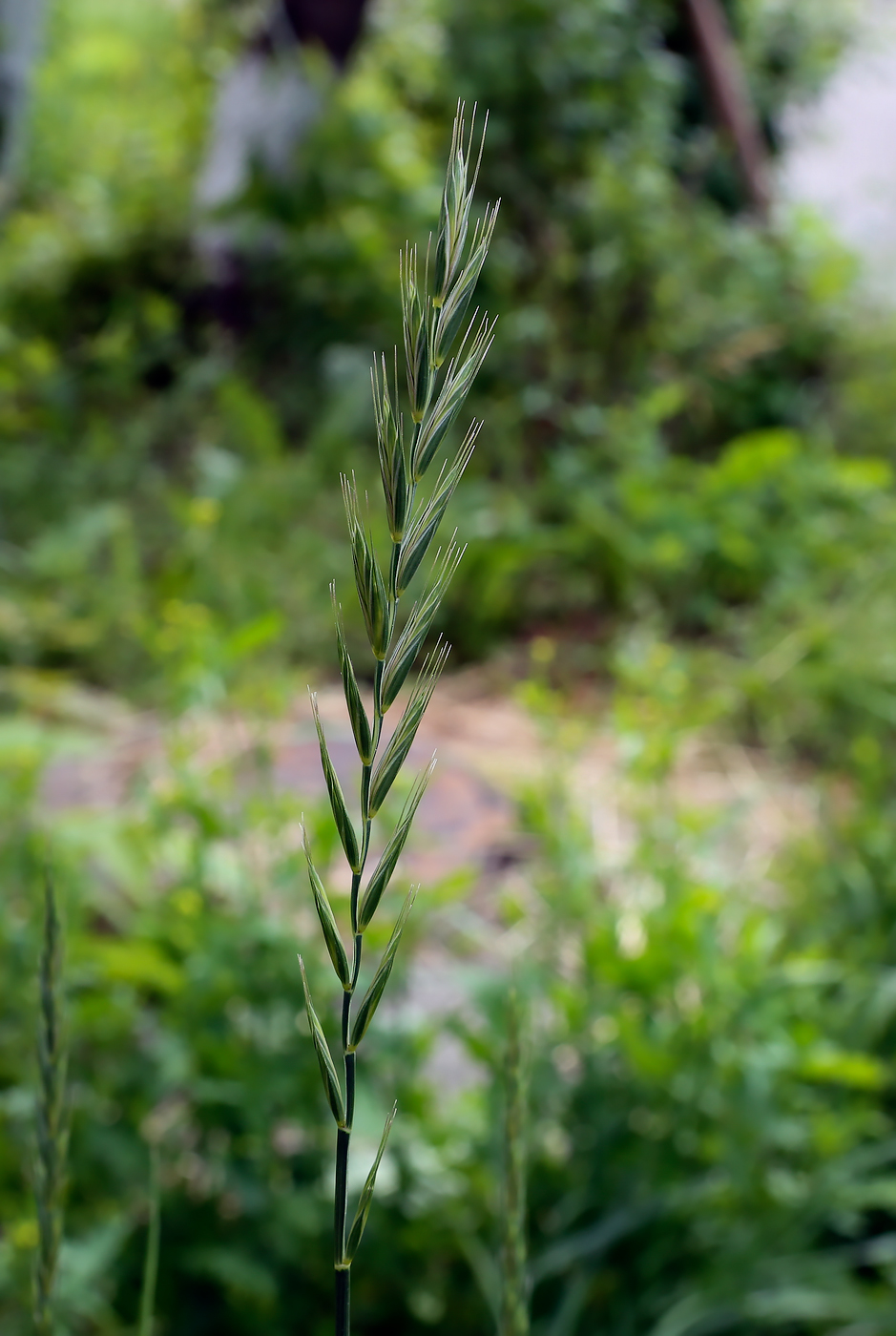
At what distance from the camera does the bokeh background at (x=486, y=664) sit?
1.18 metres

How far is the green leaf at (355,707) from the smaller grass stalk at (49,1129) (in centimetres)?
15

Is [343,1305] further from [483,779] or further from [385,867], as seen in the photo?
[483,779]

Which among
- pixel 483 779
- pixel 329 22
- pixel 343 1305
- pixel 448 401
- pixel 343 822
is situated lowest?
pixel 343 1305

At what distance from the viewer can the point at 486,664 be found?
3451 millimetres

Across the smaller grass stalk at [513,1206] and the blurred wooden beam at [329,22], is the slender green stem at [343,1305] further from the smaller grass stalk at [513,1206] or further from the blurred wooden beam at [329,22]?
the blurred wooden beam at [329,22]

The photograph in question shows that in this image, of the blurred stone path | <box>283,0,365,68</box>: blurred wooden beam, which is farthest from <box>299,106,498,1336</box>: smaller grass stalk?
<box>283,0,365,68</box>: blurred wooden beam

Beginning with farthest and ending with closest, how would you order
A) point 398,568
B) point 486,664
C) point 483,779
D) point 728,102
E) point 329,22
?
point 728,102, point 329,22, point 486,664, point 483,779, point 398,568

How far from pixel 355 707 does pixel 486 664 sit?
10.4 ft

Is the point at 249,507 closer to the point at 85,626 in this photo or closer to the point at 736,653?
the point at 85,626

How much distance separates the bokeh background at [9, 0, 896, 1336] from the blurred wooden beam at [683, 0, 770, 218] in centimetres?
3

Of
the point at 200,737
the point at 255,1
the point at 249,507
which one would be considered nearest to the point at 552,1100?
the point at 200,737

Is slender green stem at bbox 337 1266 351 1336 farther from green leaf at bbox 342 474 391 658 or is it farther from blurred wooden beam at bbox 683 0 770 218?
blurred wooden beam at bbox 683 0 770 218

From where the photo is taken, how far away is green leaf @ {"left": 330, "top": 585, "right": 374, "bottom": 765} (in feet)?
0.81

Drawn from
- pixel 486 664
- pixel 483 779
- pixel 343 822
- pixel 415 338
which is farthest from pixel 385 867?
pixel 486 664
